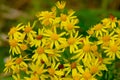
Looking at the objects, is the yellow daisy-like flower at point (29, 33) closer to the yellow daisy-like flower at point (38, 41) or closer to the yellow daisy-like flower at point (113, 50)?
the yellow daisy-like flower at point (38, 41)

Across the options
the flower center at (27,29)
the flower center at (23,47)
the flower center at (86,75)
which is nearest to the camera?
the flower center at (86,75)

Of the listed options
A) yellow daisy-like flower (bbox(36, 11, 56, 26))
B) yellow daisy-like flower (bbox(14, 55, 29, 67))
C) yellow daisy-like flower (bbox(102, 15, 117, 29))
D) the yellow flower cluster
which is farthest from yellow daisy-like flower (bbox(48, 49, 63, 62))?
yellow daisy-like flower (bbox(102, 15, 117, 29))

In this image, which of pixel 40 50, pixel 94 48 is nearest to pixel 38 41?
pixel 40 50

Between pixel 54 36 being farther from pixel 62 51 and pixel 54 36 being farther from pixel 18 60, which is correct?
pixel 18 60

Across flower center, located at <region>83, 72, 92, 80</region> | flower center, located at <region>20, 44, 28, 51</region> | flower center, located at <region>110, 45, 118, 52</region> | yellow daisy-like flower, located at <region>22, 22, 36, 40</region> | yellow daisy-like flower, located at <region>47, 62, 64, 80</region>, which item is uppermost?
yellow daisy-like flower, located at <region>22, 22, 36, 40</region>

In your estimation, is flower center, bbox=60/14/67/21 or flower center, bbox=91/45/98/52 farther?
flower center, bbox=60/14/67/21

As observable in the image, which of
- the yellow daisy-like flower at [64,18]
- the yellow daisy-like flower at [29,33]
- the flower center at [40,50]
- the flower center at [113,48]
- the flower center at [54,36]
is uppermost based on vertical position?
the yellow daisy-like flower at [64,18]

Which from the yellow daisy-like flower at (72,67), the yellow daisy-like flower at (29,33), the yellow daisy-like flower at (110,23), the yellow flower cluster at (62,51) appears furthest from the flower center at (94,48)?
the yellow daisy-like flower at (29,33)

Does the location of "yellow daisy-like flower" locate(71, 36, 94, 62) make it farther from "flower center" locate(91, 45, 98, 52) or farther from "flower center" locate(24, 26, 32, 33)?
"flower center" locate(24, 26, 32, 33)
